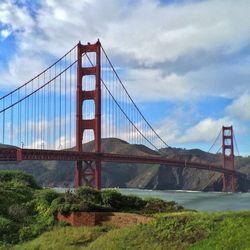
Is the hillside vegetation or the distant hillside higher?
the distant hillside

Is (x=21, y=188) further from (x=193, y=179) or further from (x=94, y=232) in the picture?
(x=193, y=179)

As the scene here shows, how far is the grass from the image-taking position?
40.7 feet

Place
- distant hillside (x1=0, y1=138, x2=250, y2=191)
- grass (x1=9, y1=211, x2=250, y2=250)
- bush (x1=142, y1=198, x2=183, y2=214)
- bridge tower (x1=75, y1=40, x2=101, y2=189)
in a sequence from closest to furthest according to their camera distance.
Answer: grass (x1=9, y1=211, x2=250, y2=250) < bush (x1=142, y1=198, x2=183, y2=214) < bridge tower (x1=75, y1=40, x2=101, y2=189) < distant hillside (x1=0, y1=138, x2=250, y2=191)

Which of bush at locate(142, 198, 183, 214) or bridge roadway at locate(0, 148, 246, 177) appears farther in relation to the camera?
bridge roadway at locate(0, 148, 246, 177)

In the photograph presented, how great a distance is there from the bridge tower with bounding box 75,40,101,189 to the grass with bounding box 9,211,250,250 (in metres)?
40.6

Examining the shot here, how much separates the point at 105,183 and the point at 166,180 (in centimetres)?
1671

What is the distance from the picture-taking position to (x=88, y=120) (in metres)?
59.7

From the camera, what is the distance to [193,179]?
14875cm

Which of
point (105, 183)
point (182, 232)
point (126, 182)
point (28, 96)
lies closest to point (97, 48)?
point (28, 96)

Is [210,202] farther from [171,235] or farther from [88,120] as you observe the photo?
[171,235]

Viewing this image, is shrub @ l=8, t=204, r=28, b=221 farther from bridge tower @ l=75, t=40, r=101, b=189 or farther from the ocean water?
bridge tower @ l=75, t=40, r=101, b=189

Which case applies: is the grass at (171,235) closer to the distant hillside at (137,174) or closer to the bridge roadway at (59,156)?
the bridge roadway at (59,156)

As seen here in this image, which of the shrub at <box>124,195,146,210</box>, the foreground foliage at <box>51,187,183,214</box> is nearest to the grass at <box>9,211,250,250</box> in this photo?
the foreground foliage at <box>51,187,183,214</box>

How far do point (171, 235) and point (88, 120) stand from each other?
Answer: 1843 inches
